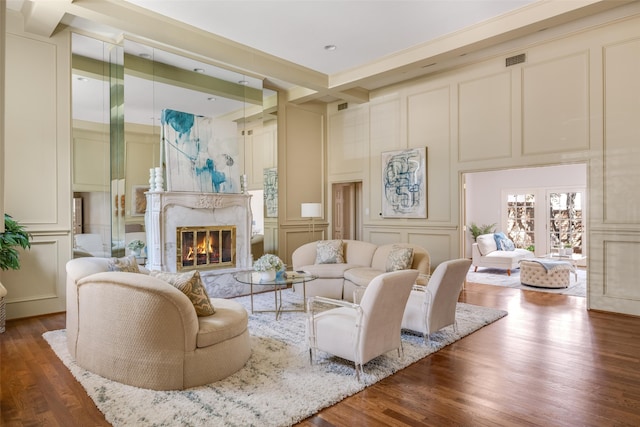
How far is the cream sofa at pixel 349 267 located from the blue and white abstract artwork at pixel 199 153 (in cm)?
172

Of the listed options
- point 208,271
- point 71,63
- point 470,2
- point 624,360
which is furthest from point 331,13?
point 624,360

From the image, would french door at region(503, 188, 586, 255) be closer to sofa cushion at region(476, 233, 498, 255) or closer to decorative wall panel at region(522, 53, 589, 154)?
sofa cushion at region(476, 233, 498, 255)

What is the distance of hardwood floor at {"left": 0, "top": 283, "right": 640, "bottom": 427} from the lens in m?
2.39

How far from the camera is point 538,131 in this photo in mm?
5461

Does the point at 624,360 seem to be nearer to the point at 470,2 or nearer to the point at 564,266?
the point at 564,266

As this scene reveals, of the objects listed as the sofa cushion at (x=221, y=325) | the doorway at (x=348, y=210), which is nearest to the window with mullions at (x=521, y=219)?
the doorway at (x=348, y=210)

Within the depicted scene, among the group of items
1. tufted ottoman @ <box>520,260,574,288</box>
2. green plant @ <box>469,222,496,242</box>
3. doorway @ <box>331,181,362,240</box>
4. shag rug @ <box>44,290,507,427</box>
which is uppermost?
doorway @ <box>331,181,362,240</box>

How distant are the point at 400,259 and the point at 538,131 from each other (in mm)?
2741

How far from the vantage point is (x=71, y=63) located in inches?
192

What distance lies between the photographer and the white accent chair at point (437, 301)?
11.9 ft

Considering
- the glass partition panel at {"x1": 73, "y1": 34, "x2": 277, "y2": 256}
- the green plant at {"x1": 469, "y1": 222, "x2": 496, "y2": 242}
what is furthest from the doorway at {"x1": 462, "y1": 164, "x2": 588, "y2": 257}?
the glass partition panel at {"x1": 73, "y1": 34, "x2": 277, "y2": 256}

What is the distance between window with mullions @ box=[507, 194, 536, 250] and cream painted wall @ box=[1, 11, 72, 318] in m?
10.1

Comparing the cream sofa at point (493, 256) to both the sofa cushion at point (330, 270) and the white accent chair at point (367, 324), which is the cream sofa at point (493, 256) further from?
the white accent chair at point (367, 324)

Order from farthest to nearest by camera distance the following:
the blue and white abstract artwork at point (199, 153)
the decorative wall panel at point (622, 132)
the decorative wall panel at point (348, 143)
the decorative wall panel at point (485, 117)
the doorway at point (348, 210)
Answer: the doorway at point (348, 210) < the decorative wall panel at point (348, 143) < the decorative wall panel at point (485, 117) < the blue and white abstract artwork at point (199, 153) < the decorative wall panel at point (622, 132)
